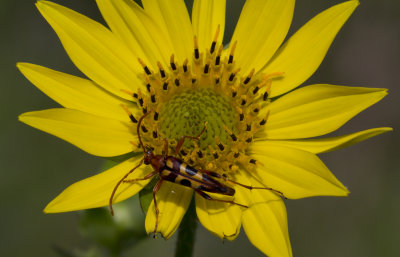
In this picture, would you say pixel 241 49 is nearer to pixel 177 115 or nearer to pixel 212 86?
pixel 212 86

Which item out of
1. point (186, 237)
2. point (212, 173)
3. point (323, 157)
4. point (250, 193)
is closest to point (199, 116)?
point (212, 173)

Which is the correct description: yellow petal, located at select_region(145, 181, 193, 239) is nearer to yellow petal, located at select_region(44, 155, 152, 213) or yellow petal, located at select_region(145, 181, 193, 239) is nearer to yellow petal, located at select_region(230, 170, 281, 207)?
yellow petal, located at select_region(44, 155, 152, 213)

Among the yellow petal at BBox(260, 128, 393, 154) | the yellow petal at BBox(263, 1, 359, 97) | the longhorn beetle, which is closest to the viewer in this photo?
the yellow petal at BBox(260, 128, 393, 154)

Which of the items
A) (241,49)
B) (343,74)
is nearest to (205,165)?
(241,49)

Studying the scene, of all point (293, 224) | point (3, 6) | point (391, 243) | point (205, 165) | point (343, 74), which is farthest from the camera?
point (343, 74)

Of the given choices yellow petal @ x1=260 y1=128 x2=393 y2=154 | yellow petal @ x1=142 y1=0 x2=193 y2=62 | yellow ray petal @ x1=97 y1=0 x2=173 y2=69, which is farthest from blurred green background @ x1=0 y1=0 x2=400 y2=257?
yellow petal @ x1=260 y1=128 x2=393 y2=154

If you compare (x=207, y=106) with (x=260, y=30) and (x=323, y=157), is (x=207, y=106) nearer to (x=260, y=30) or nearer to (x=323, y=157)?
(x=260, y=30)

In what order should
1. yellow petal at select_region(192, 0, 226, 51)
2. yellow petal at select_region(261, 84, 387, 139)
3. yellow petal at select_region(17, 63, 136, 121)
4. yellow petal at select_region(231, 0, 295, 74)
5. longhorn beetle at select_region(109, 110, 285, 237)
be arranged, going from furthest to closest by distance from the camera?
yellow petal at select_region(192, 0, 226, 51), yellow petal at select_region(231, 0, 295, 74), yellow petal at select_region(17, 63, 136, 121), yellow petal at select_region(261, 84, 387, 139), longhorn beetle at select_region(109, 110, 285, 237)
